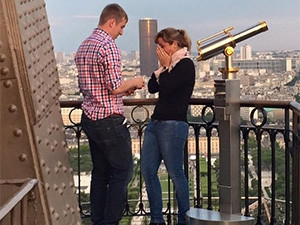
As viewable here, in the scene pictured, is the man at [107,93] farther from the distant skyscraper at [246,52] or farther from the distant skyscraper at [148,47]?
the distant skyscraper at [246,52]

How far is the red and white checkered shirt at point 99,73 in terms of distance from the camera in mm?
3824

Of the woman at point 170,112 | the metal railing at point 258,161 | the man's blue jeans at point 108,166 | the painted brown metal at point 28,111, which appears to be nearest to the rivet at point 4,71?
the painted brown metal at point 28,111

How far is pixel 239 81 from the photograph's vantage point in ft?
13.9

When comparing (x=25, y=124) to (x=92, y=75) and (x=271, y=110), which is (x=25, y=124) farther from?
(x=271, y=110)

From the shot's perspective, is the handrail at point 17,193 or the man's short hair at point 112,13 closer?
the handrail at point 17,193

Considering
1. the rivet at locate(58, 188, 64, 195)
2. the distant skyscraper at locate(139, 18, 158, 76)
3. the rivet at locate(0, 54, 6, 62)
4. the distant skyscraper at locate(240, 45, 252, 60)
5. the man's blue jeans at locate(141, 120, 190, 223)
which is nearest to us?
the rivet at locate(0, 54, 6, 62)

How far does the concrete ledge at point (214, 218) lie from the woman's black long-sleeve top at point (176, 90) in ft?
2.60

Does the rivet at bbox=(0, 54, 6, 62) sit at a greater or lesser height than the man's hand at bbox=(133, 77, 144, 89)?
greater

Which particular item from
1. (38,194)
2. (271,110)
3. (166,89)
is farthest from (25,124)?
(271,110)

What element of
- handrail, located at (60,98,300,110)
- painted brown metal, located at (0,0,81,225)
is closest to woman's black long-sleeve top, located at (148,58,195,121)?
handrail, located at (60,98,300,110)

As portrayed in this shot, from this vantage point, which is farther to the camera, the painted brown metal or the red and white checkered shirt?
the red and white checkered shirt

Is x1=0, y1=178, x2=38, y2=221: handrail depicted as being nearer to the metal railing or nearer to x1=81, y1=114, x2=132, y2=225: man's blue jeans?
x1=81, y1=114, x2=132, y2=225: man's blue jeans

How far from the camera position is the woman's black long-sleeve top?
4270 mm

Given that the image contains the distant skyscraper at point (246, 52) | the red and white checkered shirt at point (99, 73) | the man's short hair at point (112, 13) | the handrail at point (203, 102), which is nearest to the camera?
the red and white checkered shirt at point (99, 73)
